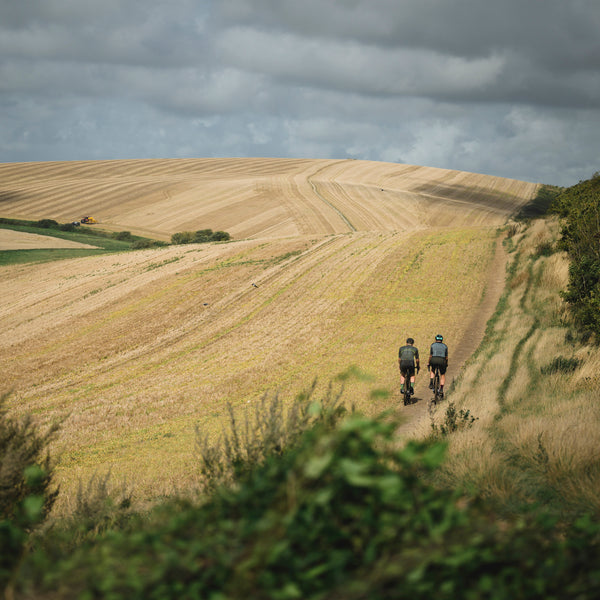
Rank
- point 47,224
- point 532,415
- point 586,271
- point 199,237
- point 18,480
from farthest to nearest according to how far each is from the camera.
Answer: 1. point 47,224
2. point 199,237
3. point 586,271
4. point 532,415
5. point 18,480

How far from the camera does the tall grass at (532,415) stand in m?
5.85

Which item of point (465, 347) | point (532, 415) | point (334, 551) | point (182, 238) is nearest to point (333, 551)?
point (334, 551)

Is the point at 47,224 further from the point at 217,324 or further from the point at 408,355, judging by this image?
the point at 408,355

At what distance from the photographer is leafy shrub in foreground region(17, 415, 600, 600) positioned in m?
2.49

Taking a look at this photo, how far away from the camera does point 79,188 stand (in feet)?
294

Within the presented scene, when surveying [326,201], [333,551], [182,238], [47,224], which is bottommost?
[333,551]

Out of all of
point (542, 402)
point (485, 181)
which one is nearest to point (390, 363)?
point (542, 402)

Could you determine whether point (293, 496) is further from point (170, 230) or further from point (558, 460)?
point (170, 230)

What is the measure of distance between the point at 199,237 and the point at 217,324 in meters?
34.8

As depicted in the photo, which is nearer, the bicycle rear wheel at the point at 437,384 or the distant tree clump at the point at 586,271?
the bicycle rear wheel at the point at 437,384

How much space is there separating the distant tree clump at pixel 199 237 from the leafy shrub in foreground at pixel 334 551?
58990 millimetres

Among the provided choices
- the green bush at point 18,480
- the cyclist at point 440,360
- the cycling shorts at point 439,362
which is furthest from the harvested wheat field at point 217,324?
the green bush at point 18,480

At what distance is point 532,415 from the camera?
9.16 m

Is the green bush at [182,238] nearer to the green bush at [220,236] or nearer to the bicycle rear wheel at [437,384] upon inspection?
the green bush at [220,236]
